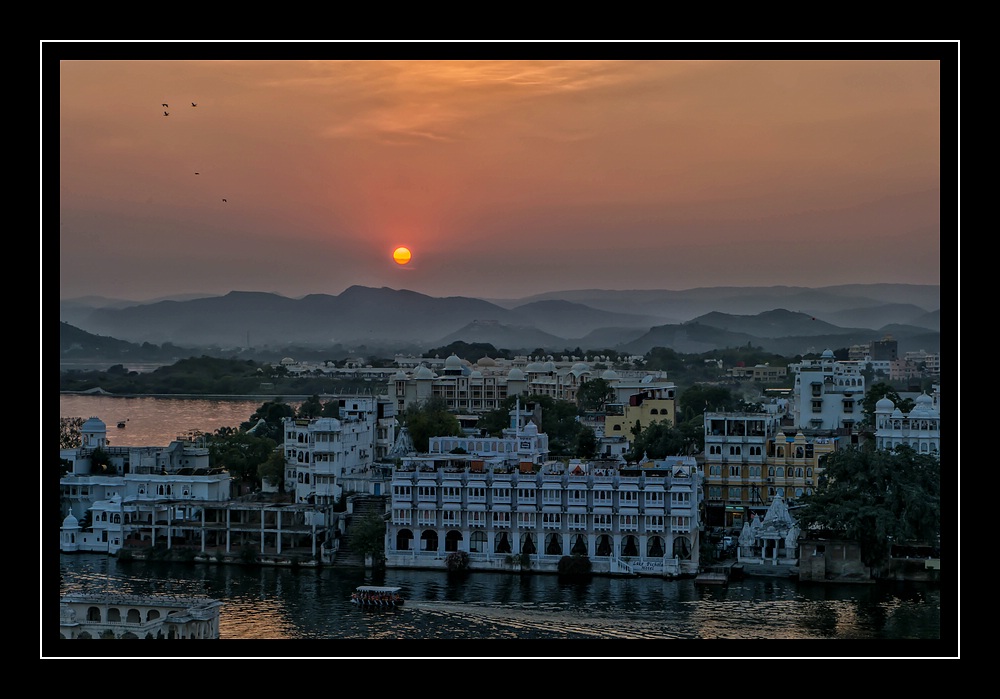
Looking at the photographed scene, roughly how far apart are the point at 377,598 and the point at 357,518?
234 cm

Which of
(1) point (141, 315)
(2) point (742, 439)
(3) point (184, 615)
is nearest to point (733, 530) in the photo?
(2) point (742, 439)

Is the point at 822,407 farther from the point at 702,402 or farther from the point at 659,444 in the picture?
the point at 702,402

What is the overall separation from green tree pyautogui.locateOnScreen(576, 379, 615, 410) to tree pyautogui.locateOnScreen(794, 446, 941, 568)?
34.6ft

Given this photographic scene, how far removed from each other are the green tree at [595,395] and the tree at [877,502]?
10533 millimetres

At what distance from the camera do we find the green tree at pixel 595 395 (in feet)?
69.8

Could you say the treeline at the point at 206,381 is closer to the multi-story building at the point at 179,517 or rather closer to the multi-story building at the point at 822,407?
the multi-story building at the point at 822,407

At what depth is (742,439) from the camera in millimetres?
12289

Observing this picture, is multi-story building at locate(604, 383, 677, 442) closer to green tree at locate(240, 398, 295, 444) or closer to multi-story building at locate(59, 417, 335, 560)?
green tree at locate(240, 398, 295, 444)

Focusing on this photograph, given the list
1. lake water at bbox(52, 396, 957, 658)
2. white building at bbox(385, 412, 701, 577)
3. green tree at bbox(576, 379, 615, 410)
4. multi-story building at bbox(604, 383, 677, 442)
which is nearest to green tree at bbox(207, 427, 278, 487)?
lake water at bbox(52, 396, 957, 658)

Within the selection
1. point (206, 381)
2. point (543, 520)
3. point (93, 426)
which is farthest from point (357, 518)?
point (206, 381)

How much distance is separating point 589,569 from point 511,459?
2225 millimetres

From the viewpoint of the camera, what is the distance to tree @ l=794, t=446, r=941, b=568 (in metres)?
9.80

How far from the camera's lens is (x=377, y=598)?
9273 millimetres
